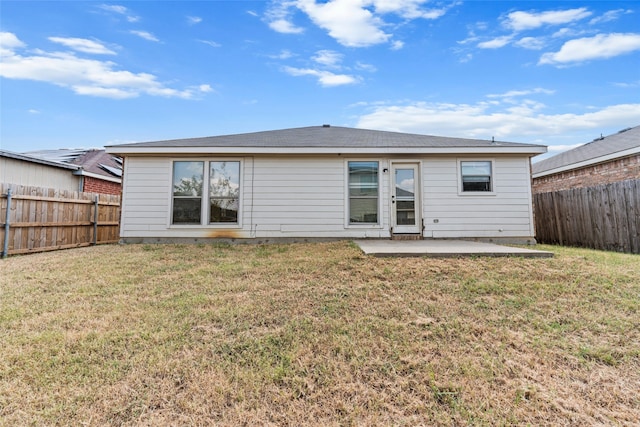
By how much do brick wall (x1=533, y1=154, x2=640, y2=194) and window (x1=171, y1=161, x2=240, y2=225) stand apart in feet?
38.8

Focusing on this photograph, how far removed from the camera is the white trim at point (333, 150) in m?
7.35

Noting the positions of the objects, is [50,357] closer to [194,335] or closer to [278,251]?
[194,335]

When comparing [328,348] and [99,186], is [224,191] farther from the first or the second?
[99,186]

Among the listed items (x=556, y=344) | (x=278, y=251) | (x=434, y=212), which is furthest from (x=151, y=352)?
(x=434, y=212)

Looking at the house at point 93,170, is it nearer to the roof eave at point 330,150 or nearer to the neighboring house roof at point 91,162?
the neighboring house roof at point 91,162

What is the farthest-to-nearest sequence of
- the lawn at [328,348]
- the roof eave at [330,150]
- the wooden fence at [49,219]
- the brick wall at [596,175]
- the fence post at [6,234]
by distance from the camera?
the brick wall at [596,175] → the roof eave at [330,150] → the wooden fence at [49,219] → the fence post at [6,234] → the lawn at [328,348]

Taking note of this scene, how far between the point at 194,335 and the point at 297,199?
540cm

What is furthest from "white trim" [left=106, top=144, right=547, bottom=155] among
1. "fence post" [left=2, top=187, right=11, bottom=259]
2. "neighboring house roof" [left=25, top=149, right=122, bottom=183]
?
"neighboring house roof" [left=25, top=149, right=122, bottom=183]

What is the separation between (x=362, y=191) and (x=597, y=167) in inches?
352

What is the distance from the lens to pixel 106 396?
1.89 metres

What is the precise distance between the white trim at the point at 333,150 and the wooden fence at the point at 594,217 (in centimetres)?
180

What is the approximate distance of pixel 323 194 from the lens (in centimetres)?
776

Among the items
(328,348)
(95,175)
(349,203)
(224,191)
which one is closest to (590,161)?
(349,203)

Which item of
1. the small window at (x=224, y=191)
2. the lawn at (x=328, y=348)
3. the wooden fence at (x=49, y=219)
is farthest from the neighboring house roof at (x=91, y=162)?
the lawn at (x=328, y=348)
